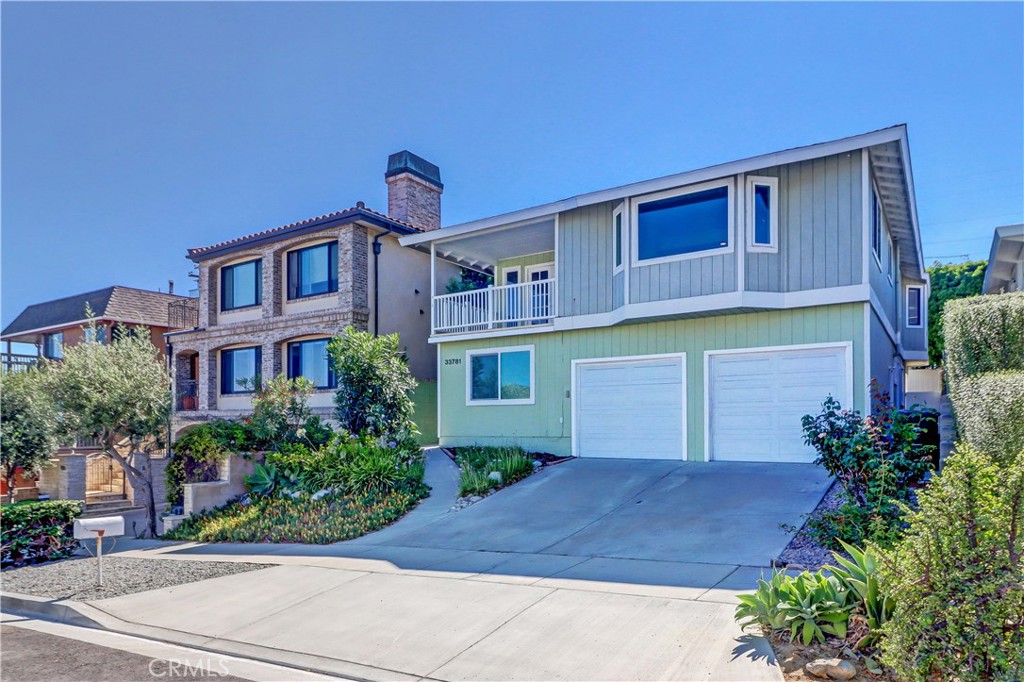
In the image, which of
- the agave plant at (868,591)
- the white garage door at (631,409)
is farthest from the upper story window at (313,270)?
the agave plant at (868,591)

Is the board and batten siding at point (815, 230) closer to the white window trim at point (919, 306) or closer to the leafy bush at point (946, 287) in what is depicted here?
the white window trim at point (919, 306)

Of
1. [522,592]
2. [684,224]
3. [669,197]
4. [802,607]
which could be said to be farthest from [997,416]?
[669,197]

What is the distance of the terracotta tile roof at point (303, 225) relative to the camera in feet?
61.7

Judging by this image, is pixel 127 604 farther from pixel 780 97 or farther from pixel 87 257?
pixel 87 257

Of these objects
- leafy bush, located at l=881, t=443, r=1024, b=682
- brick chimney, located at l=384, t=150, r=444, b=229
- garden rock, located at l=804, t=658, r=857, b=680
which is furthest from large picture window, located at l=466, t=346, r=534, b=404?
leafy bush, located at l=881, t=443, r=1024, b=682

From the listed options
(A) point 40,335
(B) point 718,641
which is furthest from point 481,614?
(A) point 40,335

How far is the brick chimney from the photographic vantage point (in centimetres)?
2089

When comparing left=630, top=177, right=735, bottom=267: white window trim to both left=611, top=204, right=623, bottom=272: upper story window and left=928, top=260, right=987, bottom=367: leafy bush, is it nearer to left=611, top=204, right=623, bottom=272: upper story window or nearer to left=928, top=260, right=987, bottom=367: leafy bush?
left=611, top=204, right=623, bottom=272: upper story window

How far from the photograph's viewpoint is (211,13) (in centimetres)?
1117

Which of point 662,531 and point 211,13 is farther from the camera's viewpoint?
point 211,13

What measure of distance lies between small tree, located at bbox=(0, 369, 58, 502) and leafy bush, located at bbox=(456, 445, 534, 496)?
9670 mm

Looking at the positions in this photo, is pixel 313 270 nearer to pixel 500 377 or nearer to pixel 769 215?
pixel 500 377

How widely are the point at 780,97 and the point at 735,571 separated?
10844mm

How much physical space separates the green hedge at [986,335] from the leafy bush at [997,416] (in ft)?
3.52
